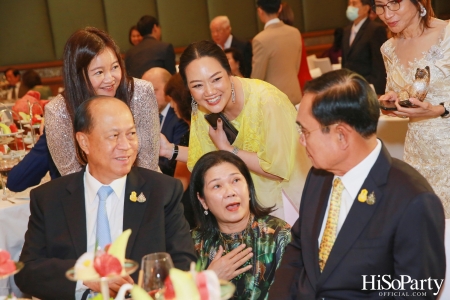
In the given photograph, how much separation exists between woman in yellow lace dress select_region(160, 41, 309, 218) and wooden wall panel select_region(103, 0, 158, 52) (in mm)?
6649

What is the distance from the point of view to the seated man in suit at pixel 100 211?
2367 millimetres

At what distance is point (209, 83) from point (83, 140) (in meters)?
0.67

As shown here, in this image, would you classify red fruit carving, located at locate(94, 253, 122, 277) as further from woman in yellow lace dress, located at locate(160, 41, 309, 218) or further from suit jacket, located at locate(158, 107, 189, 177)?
suit jacket, located at locate(158, 107, 189, 177)

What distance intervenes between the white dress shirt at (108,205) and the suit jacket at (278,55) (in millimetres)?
3594

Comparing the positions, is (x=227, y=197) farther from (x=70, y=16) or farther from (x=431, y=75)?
(x=70, y=16)

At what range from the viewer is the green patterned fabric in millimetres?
2584

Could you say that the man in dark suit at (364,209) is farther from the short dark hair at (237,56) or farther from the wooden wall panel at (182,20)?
the wooden wall panel at (182,20)

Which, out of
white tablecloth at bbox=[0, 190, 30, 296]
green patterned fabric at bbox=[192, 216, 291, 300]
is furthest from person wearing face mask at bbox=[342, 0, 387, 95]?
white tablecloth at bbox=[0, 190, 30, 296]

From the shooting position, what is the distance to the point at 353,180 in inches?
76.1

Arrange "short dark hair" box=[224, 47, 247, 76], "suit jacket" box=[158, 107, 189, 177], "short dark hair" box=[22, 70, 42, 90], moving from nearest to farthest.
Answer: "suit jacket" box=[158, 107, 189, 177] → "short dark hair" box=[224, 47, 247, 76] → "short dark hair" box=[22, 70, 42, 90]

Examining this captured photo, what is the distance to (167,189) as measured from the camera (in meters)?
2.49

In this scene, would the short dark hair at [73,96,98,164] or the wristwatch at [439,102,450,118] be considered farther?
the wristwatch at [439,102,450,118]
